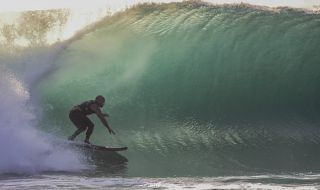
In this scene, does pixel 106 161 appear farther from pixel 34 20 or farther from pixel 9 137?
pixel 34 20

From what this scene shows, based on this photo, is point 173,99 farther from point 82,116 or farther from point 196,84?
point 82,116

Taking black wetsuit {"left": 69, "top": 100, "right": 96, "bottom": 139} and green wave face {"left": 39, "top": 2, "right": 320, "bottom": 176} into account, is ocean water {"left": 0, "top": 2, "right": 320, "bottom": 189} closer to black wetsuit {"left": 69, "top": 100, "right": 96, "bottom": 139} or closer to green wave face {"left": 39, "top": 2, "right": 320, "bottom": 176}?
green wave face {"left": 39, "top": 2, "right": 320, "bottom": 176}

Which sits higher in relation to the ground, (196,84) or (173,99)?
(196,84)

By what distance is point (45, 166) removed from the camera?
33.4ft

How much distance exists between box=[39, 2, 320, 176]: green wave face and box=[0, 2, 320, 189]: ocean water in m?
0.03

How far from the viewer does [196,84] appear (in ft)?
51.8

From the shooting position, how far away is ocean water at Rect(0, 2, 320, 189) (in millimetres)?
9812

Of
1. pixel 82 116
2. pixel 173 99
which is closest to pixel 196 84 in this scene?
pixel 173 99

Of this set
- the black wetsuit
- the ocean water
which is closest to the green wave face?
the ocean water

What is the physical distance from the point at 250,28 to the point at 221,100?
3.88m

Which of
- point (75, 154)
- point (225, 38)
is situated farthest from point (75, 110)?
point (225, 38)

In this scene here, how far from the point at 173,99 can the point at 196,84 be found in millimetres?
870

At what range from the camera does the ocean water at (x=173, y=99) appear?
9.81m

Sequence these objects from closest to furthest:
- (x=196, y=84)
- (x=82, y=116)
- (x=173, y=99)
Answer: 1. (x=82, y=116)
2. (x=173, y=99)
3. (x=196, y=84)
